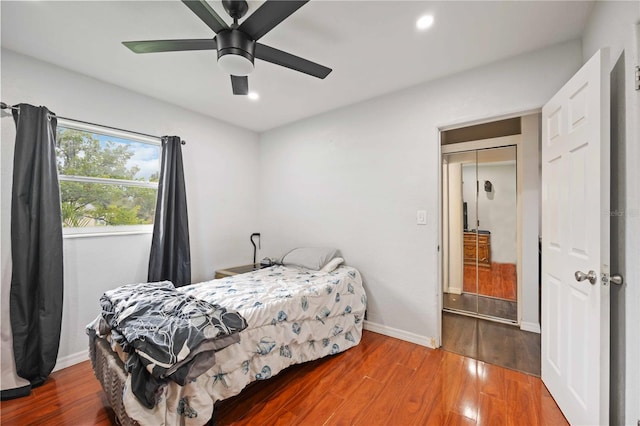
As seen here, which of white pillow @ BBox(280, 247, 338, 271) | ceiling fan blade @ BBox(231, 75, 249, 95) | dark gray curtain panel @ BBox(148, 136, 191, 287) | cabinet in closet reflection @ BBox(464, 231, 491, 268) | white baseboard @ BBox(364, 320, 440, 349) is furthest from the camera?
cabinet in closet reflection @ BBox(464, 231, 491, 268)

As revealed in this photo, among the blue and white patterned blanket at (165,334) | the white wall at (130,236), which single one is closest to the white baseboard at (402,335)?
the blue and white patterned blanket at (165,334)

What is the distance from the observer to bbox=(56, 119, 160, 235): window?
2.31 meters

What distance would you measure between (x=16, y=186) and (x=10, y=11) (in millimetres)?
1153

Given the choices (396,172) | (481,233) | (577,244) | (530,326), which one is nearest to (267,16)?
(396,172)

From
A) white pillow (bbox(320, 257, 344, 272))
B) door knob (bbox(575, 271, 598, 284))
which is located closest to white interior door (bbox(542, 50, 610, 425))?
door knob (bbox(575, 271, 598, 284))

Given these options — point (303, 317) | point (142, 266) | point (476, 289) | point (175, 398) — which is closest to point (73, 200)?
point (142, 266)

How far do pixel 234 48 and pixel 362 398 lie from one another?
2.35 meters

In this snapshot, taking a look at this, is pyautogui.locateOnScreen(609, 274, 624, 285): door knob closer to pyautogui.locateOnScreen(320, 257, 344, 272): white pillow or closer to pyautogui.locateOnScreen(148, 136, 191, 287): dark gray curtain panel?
pyautogui.locateOnScreen(320, 257, 344, 272): white pillow

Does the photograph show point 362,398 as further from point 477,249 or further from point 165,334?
point 477,249

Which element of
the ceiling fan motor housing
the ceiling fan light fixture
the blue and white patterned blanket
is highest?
the ceiling fan motor housing

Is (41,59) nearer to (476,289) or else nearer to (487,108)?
(487,108)

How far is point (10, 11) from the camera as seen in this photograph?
5.24ft

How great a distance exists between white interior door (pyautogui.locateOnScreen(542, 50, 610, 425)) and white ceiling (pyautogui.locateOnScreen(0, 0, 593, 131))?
557mm

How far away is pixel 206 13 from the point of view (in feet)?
4.15
